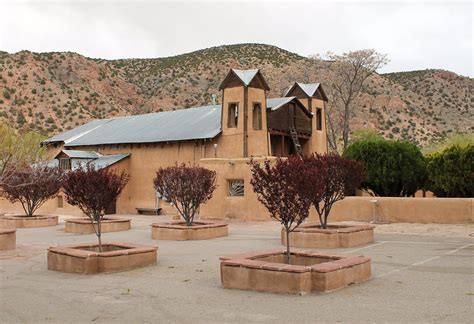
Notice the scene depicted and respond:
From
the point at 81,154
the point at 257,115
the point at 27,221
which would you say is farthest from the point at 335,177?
the point at 81,154

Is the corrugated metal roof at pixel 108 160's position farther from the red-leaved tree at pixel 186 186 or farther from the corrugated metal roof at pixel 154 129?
the red-leaved tree at pixel 186 186

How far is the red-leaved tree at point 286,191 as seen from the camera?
11.4 metres

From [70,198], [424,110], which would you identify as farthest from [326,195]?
[424,110]

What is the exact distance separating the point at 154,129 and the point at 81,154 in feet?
18.4

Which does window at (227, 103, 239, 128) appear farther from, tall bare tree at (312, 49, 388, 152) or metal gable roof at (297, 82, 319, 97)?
tall bare tree at (312, 49, 388, 152)

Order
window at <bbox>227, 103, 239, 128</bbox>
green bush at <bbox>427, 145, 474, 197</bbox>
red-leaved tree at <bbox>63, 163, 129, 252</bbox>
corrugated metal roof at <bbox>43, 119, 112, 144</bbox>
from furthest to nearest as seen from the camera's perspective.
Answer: corrugated metal roof at <bbox>43, 119, 112, 144</bbox> < window at <bbox>227, 103, 239, 128</bbox> < green bush at <bbox>427, 145, 474, 197</bbox> < red-leaved tree at <bbox>63, 163, 129, 252</bbox>

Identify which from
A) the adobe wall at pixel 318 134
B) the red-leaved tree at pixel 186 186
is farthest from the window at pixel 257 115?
the red-leaved tree at pixel 186 186

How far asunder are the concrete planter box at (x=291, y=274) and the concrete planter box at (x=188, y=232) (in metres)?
8.53

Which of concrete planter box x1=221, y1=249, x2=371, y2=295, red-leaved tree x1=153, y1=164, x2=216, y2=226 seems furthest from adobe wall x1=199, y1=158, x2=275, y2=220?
concrete planter box x1=221, y1=249, x2=371, y2=295

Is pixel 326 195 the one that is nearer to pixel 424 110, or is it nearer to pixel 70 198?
pixel 70 198

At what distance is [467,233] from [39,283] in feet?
46.5

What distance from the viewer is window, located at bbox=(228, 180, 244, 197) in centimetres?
2891

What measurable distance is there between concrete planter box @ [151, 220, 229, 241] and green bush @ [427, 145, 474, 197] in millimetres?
10912

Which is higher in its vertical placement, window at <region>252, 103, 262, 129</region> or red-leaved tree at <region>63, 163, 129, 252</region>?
window at <region>252, 103, 262, 129</region>
